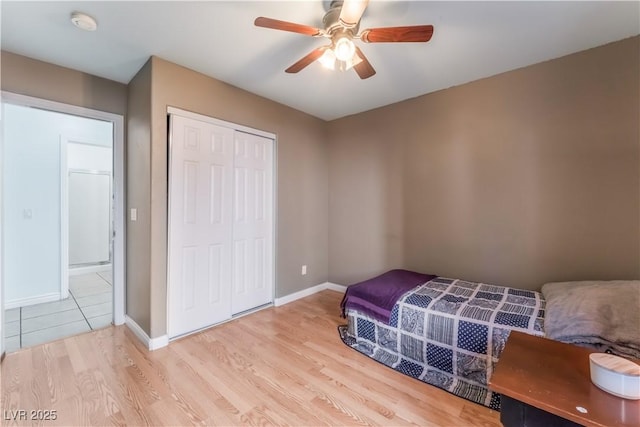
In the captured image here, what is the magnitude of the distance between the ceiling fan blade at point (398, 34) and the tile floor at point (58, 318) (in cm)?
347

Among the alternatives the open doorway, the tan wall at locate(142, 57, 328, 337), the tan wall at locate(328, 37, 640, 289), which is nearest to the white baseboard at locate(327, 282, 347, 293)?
the tan wall at locate(142, 57, 328, 337)

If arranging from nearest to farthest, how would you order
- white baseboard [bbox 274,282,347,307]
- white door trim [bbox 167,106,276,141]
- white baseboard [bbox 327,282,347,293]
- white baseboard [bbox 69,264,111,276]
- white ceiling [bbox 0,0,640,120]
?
white ceiling [bbox 0,0,640,120] < white door trim [bbox 167,106,276,141] < white baseboard [bbox 274,282,347,307] < white baseboard [bbox 327,282,347,293] < white baseboard [bbox 69,264,111,276]

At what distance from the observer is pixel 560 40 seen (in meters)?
2.03

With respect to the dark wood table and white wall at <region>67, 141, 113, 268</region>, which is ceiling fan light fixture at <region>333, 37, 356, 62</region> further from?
white wall at <region>67, 141, 113, 268</region>

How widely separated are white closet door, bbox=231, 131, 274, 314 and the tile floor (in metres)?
1.41

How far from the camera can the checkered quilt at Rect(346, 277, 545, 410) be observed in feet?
5.83

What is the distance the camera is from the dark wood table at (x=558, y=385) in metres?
0.76

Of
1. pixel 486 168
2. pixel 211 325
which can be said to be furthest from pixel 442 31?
pixel 211 325

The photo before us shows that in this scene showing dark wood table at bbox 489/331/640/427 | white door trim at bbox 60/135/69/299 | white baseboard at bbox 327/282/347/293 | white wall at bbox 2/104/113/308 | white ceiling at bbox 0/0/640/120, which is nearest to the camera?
dark wood table at bbox 489/331/640/427

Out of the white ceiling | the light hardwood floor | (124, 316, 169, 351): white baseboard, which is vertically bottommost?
the light hardwood floor

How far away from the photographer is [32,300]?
325 centimetres

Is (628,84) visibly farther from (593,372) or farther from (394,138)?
(593,372)

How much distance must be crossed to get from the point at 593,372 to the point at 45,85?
3902 mm

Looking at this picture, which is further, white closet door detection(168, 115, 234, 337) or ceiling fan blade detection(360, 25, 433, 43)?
white closet door detection(168, 115, 234, 337)
